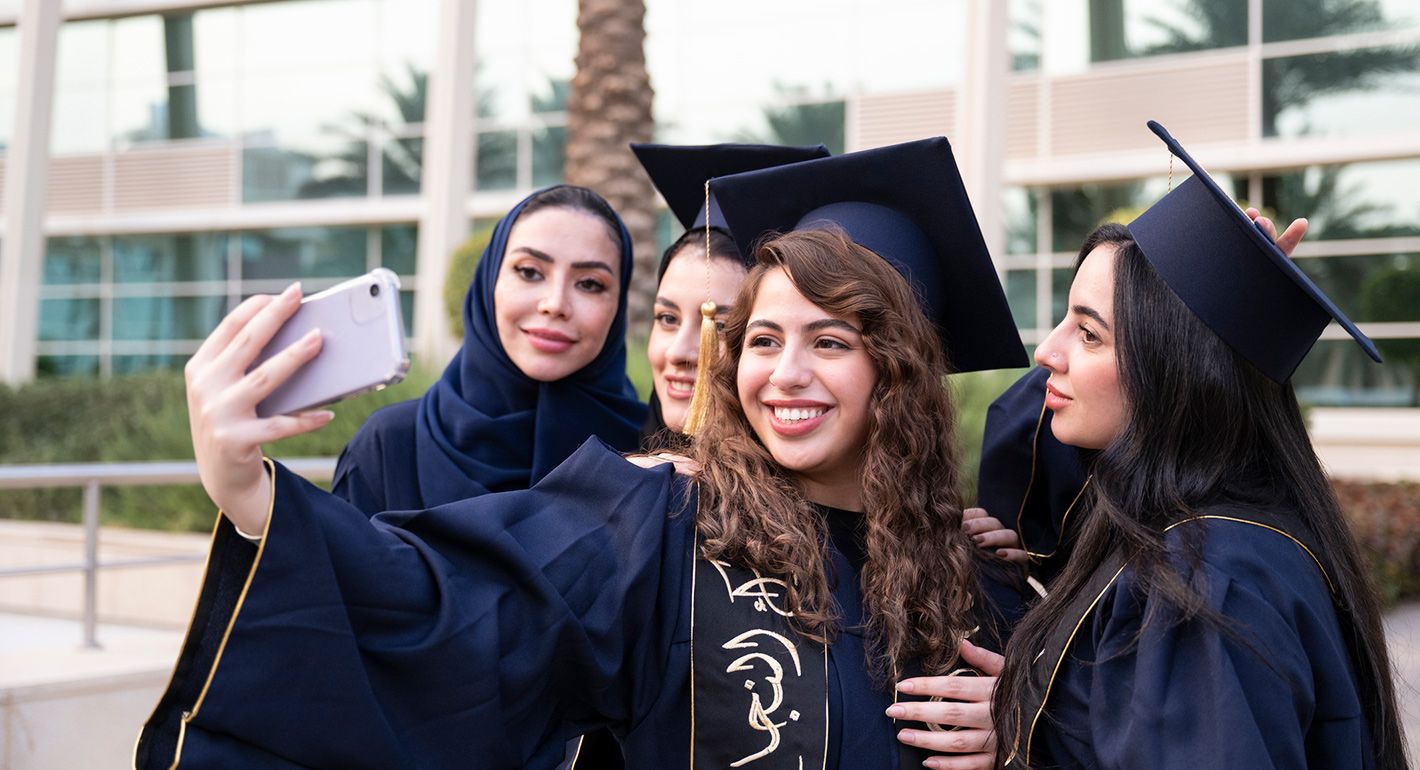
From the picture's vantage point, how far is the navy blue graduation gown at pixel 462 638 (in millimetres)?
1717

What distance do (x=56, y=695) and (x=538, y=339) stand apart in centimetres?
253

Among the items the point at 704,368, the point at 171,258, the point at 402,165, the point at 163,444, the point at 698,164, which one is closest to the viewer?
the point at 704,368

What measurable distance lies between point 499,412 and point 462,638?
1.83 metres

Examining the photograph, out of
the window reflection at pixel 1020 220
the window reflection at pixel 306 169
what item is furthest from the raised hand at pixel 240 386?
the window reflection at pixel 306 169

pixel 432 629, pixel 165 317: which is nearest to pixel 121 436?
pixel 165 317

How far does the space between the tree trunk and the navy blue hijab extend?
548cm

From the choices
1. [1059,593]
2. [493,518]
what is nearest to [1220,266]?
[1059,593]

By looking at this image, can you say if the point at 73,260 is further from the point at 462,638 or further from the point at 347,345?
the point at 347,345

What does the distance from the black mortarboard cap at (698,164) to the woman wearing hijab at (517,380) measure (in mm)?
198

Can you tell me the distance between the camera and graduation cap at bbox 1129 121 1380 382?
2.18 meters

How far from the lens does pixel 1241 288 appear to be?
219 cm

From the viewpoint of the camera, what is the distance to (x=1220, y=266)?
221 centimetres

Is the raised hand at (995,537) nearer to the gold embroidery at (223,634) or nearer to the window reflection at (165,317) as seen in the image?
the gold embroidery at (223,634)

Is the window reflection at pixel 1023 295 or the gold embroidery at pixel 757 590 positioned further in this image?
the window reflection at pixel 1023 295
